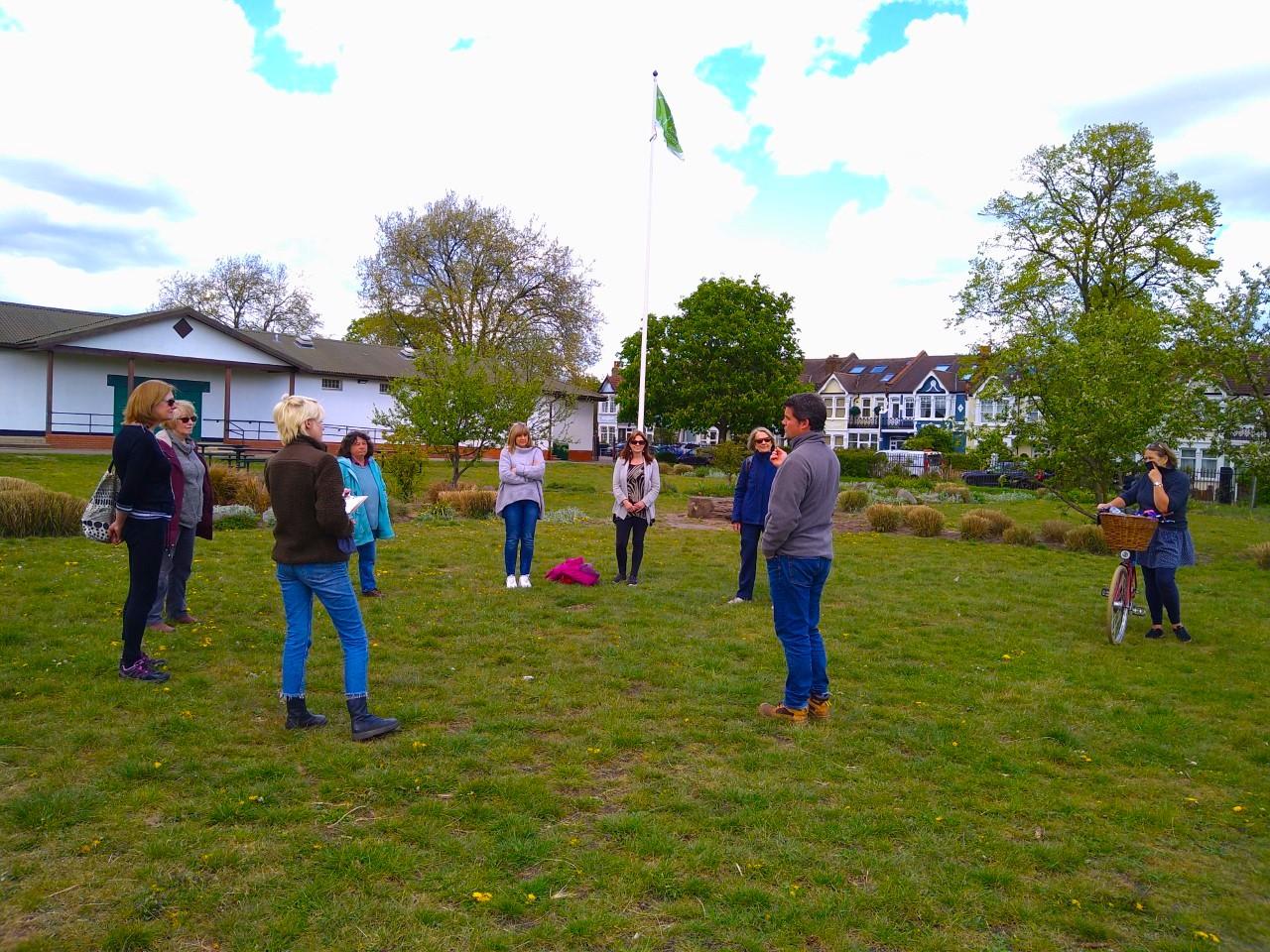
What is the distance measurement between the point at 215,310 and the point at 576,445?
2511cm

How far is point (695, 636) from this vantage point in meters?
8.04

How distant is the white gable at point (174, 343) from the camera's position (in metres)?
31.5

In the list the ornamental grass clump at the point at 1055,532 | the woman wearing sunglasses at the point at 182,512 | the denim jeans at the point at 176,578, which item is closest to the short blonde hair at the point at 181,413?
the woman wearing sunglasses at the point at 182,512

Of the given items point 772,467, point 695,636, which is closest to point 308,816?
point 695,636

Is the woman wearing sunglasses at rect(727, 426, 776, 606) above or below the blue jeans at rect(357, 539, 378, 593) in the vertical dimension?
above

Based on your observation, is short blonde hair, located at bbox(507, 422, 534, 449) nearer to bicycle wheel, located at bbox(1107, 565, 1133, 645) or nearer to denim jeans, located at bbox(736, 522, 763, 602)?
denim jeans, located at bbox(736, 522, 763, 602)

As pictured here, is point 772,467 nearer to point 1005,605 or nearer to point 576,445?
point 1005,605

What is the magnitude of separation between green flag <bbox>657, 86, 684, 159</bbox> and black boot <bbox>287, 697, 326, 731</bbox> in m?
17.9

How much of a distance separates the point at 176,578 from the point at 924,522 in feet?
46.2

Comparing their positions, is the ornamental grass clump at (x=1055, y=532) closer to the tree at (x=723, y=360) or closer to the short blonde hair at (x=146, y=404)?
the short blonde hair at (x=146, y=404)

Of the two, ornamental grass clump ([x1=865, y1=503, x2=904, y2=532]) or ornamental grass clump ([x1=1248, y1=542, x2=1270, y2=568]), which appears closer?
ornamental grass clump ([x1=1248, y1=542, x2=1270, y2=568])

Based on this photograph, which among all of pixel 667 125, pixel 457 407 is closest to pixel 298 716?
pixel 457 407

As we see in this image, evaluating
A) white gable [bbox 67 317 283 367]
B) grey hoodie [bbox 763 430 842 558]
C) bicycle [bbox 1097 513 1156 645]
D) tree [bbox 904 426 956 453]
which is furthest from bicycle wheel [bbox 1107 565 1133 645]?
tree [bbox 904 426 956 453]

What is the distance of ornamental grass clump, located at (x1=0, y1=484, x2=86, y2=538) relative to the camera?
37.9 feet
